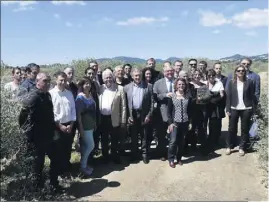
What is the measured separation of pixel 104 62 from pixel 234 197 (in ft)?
51.7

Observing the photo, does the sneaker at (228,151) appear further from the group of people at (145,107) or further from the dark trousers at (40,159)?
the dark trousers at (40,159)

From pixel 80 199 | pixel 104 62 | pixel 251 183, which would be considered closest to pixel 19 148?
pixel 80 199

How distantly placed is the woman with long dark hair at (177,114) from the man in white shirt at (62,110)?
2.10 m

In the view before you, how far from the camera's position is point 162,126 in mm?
8555

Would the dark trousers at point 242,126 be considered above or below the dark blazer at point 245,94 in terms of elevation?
below

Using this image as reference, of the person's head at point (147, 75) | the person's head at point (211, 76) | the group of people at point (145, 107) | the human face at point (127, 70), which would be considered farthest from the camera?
the human face at point (127, 70)

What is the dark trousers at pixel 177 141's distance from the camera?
8055 mm

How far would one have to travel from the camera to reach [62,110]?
22.1 feet

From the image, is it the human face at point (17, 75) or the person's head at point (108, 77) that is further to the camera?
the human face at point (17, 75)

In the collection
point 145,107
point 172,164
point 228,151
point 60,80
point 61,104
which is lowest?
point 172,164

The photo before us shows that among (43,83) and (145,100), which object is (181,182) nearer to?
(145,100)

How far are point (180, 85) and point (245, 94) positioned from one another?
4.90 ft

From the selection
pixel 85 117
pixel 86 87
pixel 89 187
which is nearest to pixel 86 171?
pixel 89 187

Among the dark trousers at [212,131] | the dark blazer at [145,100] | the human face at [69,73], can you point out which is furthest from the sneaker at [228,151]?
the human face at [69,73]
